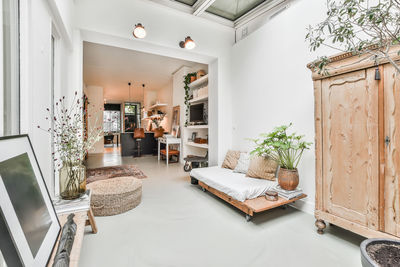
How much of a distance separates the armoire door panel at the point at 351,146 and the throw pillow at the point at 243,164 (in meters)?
1.43

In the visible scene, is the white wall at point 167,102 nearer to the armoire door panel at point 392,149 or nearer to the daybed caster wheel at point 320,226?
the daybed caster wheel at point 320,226

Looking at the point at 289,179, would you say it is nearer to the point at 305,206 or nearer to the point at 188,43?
the point at 305,206

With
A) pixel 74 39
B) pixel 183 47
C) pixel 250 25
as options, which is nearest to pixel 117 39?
pixel 74 39

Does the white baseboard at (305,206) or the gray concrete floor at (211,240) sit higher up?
the white baseboard at (305,206)

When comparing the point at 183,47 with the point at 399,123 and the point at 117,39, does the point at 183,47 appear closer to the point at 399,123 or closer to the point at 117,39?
the point at 117,39

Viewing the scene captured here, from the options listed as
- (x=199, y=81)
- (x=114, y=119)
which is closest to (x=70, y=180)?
(x=199, y=81)

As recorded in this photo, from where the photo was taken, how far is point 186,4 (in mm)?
3549

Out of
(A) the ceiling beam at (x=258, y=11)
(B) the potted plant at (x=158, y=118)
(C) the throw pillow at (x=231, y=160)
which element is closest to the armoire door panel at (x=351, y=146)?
(C) the throw pillow at (x=231, y=160)

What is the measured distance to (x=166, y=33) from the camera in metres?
3.44

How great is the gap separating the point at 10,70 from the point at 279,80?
3.17 m

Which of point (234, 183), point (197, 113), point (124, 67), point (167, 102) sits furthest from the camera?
point (167, 102)

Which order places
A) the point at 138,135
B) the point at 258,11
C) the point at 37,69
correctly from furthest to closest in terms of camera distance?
the point at 138,135, the point at 258,11, the point at 37,69

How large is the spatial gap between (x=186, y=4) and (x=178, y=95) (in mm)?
3178

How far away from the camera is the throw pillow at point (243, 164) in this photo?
339 centimetres
